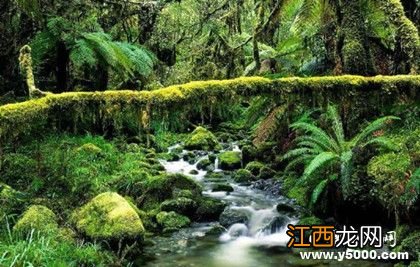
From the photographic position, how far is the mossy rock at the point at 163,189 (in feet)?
25.1

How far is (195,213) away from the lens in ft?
24.3

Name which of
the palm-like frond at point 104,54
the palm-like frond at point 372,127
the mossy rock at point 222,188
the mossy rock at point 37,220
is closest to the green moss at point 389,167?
the palm-like frond at point 372,127

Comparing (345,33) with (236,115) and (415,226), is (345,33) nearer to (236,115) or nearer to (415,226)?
(415,226)

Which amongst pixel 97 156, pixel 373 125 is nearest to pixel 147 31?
pixel 97 156

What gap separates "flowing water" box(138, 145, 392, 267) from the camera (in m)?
5.73

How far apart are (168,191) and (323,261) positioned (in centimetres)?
317

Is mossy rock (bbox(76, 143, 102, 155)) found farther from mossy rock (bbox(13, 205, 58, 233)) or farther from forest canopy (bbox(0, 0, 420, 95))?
mossy rock (bbox(13, 205, 58, 233))

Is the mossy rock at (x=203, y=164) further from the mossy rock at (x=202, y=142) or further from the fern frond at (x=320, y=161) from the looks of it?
the fern frond at (x=320, y=161)

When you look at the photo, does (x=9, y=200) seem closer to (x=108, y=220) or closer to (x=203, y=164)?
(x=108, y=220)

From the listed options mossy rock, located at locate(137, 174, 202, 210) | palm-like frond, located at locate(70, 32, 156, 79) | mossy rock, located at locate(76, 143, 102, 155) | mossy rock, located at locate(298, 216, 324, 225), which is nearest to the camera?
mossy rock, located at locate(298, 216, 324, 225)

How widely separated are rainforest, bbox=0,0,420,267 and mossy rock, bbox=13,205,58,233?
0.02m

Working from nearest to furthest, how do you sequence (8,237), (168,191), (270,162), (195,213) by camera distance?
(8,237), (195,213), (168,191), (270,162)

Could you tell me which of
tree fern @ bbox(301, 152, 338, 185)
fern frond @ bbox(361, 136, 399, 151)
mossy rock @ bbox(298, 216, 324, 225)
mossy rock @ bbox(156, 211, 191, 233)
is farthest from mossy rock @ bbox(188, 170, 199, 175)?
fern frond @ bbox(361, 136, 399, 151)

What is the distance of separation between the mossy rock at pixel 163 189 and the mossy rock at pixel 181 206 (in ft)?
0.74
